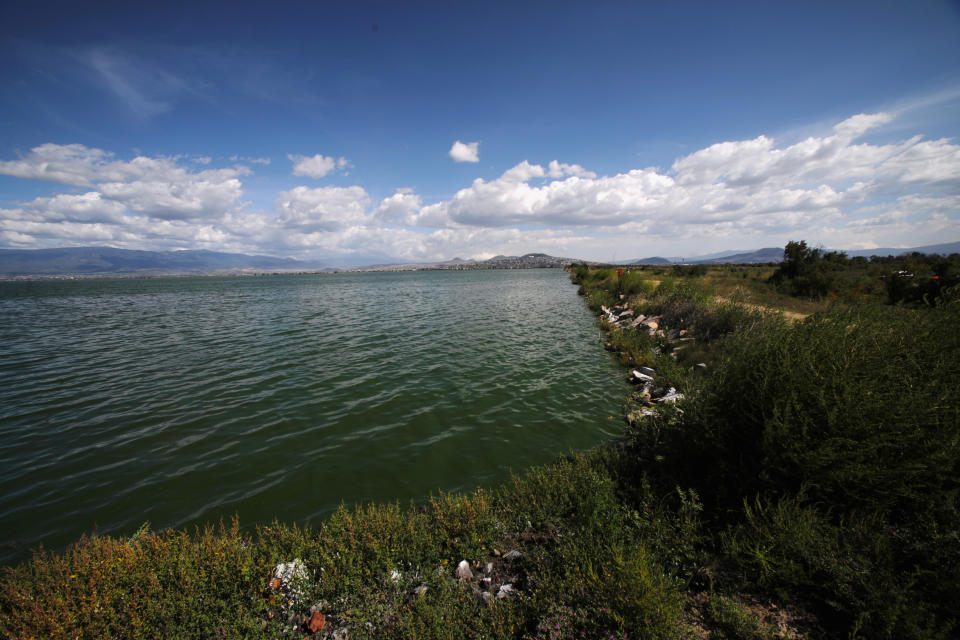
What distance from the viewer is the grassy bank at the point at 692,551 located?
346cm

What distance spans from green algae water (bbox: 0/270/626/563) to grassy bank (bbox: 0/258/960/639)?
5.42ft

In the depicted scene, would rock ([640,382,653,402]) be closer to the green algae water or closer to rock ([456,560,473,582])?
the green algae water

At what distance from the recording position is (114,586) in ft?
13.4

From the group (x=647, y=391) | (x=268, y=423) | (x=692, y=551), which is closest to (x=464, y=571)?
(x=692, y=551)

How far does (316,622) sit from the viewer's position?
4.04 m

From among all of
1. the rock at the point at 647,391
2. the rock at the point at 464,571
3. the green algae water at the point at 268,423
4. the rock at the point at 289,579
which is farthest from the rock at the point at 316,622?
the rock at the point at 647,391

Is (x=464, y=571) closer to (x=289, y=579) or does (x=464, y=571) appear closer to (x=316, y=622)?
(x=316, y=622)

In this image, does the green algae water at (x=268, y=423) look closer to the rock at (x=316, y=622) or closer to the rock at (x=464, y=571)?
the rock at (x=464, y=571)

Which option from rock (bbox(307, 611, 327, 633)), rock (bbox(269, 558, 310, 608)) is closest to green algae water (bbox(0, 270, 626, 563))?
rock (bbox(269, 558, 310, 608))

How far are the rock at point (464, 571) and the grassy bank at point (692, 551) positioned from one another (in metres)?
0.03

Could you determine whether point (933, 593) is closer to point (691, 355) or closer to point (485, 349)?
point (691, 355)

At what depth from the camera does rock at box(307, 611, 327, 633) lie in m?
4.02

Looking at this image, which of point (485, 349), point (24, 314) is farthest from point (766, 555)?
point (24, 314)

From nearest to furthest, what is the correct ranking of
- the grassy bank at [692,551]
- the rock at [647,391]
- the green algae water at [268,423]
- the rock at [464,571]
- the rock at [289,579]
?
the grassy bank at [692,551], the rock at [289,579], the rock at [464,571], the green algae water at [268,423], the rock at [647,391]
